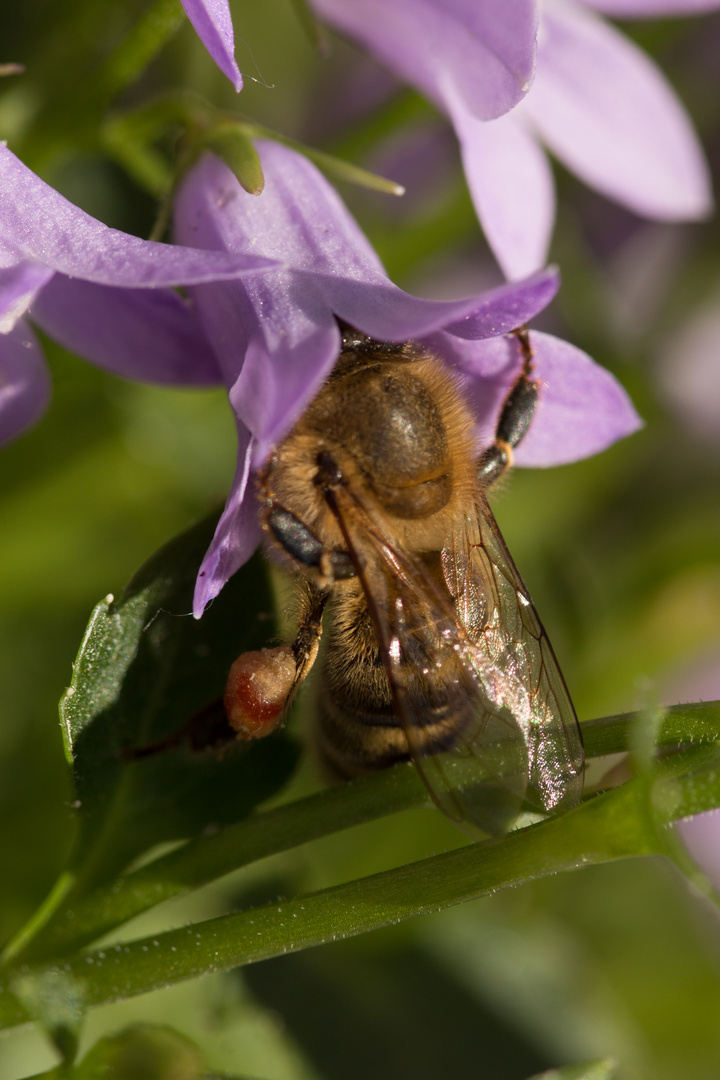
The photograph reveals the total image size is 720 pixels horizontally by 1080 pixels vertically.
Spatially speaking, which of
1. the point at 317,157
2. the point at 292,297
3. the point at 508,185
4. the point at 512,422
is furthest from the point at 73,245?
the point at 508,185

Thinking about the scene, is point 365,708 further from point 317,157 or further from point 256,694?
point 317,157

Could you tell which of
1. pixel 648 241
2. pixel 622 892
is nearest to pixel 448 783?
pixel 622 892

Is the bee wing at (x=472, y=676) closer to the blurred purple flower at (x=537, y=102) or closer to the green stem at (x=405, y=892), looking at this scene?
the green stem at (x=405, y=892)

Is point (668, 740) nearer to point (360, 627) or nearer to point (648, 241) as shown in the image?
point (360, 627)

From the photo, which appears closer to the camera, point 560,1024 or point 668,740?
point 668,740

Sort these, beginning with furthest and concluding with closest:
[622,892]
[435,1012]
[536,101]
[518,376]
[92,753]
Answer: [622,892] → [435,1012] → [536,101] → [518,376] → [92,753]

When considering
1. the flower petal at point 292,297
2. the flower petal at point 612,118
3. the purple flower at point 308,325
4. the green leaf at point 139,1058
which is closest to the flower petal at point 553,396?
the purple flower at point 308,325

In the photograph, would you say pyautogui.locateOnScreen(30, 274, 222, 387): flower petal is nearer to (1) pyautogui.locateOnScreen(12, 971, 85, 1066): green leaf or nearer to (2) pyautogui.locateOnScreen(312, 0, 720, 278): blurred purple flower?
(2) pyautogui.locateOnScreen(312, 0, 720, 278): blurred purple flower

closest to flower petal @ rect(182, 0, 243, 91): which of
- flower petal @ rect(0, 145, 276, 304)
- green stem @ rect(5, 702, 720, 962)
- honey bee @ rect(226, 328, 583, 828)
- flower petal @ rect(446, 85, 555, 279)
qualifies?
flower petal @ rect(0, 145, 276, 304)
